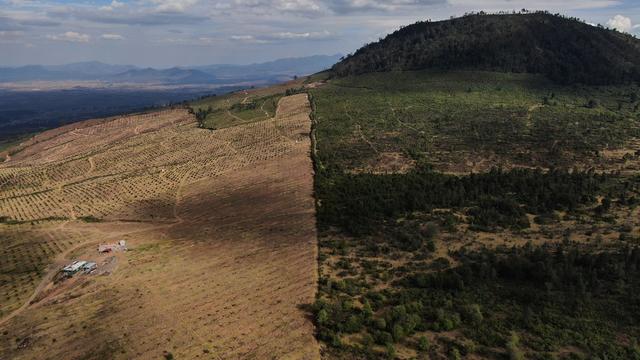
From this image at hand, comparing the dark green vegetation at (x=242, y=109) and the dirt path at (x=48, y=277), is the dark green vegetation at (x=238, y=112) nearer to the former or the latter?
the dark green vegetation at (x=242, y=109)

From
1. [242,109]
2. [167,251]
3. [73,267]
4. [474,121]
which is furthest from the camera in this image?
[242,109]

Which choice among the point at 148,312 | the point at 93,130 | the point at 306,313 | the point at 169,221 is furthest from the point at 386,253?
the point at 93,130

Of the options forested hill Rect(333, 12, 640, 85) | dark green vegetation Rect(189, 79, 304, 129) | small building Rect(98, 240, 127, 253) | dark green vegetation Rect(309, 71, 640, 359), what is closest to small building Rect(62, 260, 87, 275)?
small building Rect(98, 240, 127, 253)

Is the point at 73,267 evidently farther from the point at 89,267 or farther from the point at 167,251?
the point at 167,251

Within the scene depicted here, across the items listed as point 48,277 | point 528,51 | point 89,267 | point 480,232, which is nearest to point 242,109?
point 528,51

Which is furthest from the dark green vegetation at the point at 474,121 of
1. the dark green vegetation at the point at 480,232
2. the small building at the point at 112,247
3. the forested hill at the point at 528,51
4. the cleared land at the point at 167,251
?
the small building at the point at 112,247

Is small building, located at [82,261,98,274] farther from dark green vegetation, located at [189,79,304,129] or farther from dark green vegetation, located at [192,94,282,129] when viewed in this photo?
dark green vegetation, located at [192,94,282,129]
